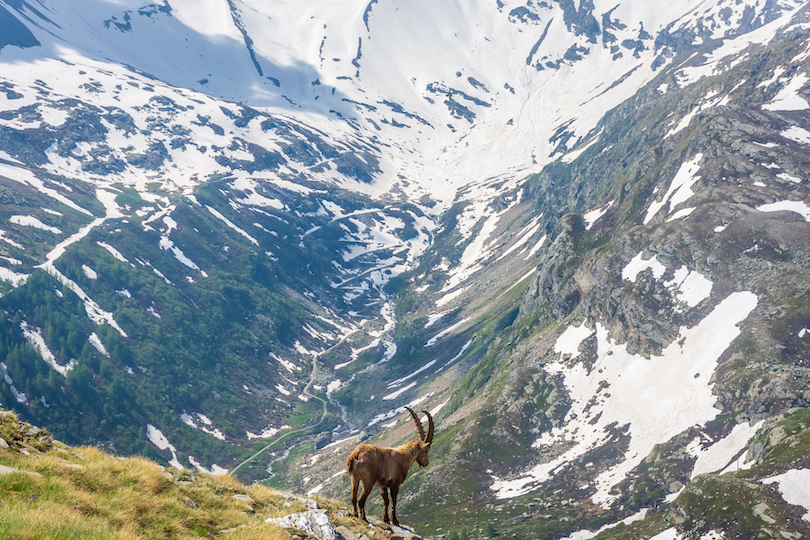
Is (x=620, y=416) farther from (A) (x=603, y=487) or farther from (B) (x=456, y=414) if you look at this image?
(B) (x=456, y=414)

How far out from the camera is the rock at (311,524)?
17219 millimetres

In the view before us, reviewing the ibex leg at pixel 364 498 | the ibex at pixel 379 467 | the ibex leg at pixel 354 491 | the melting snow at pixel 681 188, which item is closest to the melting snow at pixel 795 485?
the ibex at pixel 379 467

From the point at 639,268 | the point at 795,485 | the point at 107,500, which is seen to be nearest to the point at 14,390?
the point at 639,268

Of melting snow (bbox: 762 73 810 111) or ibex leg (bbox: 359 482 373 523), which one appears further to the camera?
melting snow (bbox: 762 73 810 111)

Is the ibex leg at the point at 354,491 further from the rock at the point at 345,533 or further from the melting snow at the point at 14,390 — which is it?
the melting snow at the point at 14,390

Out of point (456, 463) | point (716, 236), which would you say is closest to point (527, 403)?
point (456, 463)

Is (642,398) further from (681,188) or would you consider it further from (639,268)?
(681,188)

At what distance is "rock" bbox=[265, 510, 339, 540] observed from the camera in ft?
56.5

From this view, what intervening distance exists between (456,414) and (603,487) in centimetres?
6713

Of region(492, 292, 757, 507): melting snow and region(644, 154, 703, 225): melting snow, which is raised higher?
region(644, 154, 703, 225): melting snow

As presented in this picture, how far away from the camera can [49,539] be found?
10727 mm

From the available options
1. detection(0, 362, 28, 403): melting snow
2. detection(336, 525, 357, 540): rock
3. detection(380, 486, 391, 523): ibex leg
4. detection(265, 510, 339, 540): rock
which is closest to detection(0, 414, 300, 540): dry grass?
detection(265, 510, 339, 540): rock

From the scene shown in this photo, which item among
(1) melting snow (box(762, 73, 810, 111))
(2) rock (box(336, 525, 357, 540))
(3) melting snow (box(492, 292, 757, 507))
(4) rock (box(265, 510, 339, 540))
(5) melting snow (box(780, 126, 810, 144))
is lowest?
(3) melting snow (box(492, 292, 757, 507))

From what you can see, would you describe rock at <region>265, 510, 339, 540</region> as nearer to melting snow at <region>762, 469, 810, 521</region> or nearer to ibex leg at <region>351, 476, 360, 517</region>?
ibex leg at <region>351, 476, 360, 517</region>
